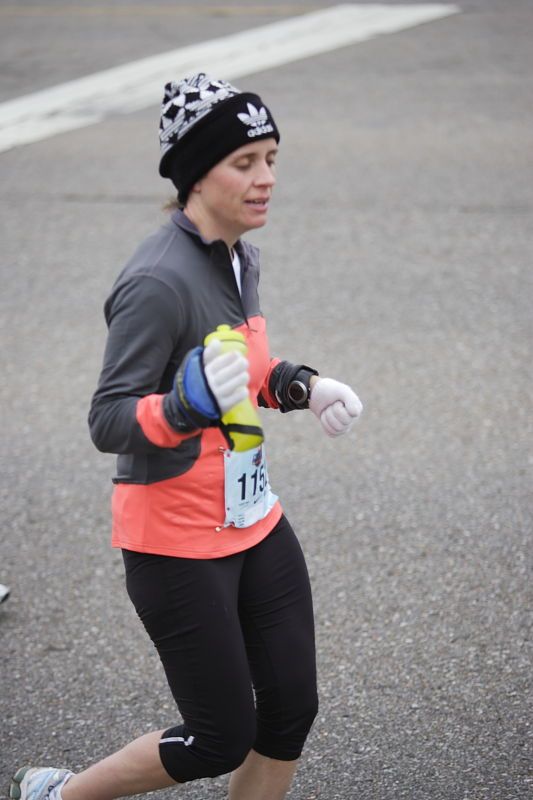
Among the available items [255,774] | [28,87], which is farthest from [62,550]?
[28,87]

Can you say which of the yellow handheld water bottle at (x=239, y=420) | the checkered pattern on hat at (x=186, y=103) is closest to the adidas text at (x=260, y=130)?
the checkered pattern on hat at (x=186, y=103)

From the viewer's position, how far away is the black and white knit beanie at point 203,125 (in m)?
2.74

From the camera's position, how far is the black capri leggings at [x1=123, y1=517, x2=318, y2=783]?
2791 mm

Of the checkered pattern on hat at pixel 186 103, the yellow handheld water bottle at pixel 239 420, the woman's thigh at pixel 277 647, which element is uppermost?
the checkered pattern on hat at pixel 186 103

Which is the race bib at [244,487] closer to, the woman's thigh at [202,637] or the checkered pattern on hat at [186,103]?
Result: the woman's thigh at [202,637]

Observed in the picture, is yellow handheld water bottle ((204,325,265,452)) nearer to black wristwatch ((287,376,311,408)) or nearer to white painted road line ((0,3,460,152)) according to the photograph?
black wristwatch ((287,376,311,408))

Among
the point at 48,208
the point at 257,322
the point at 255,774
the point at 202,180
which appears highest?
the point at 202,180

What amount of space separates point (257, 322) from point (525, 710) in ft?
5.41

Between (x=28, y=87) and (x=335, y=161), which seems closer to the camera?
(x=335, y=161)

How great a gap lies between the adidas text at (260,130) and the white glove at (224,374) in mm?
598

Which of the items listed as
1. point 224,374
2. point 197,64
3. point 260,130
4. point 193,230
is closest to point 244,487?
point 224,374

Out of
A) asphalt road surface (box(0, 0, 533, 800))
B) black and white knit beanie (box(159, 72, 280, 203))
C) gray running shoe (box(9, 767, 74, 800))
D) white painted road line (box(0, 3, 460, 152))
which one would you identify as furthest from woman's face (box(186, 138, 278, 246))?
white painted road line (box(0, 3, 460, 152))

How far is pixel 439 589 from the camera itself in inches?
171

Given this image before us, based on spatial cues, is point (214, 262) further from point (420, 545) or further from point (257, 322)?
point (420, 545)
